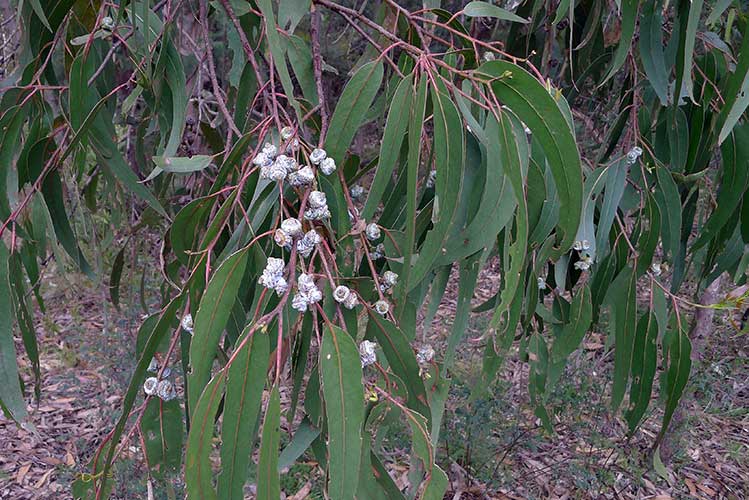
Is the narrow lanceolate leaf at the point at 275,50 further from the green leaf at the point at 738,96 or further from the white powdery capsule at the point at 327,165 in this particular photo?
the green leaf at the point at 738,96

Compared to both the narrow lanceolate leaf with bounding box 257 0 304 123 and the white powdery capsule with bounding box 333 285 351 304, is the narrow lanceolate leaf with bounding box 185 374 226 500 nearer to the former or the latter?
the white powdery capsule with bounding box 333 285 351 304

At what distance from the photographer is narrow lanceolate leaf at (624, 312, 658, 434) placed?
3.18ft

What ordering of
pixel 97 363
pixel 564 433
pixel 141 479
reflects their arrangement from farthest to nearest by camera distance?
1. pixel 97 363
2. pixel 564 433
3. pixel 141 479

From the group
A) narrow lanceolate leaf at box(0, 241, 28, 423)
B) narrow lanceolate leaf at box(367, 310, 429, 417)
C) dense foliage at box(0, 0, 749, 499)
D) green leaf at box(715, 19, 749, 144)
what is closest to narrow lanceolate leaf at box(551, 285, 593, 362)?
dense foliage at box(0, 0, 749, 499)

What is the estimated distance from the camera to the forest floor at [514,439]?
1833 mm

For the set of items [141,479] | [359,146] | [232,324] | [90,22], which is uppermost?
[90,22]

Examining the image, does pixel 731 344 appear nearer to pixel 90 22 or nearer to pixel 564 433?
pixel 564 433

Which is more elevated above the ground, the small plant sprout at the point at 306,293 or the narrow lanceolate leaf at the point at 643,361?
the small plant sprout at the point at 306,293

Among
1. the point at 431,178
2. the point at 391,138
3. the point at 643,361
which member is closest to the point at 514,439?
the point at 643,361

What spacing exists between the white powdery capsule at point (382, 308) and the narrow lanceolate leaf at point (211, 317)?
133 mm

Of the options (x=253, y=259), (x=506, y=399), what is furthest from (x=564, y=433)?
(x=253, y=259)

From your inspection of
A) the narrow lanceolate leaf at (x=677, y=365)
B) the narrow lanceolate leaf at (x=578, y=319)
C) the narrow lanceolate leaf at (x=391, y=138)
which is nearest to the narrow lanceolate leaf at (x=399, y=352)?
the narrow lanceolate leaf at (x=391, y=138)

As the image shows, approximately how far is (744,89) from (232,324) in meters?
0.66

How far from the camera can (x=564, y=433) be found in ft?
6.97
